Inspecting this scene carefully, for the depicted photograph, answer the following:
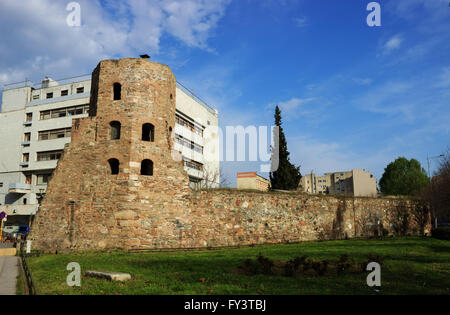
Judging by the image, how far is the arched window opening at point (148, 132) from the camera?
19.1 metres

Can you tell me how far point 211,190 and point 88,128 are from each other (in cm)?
781

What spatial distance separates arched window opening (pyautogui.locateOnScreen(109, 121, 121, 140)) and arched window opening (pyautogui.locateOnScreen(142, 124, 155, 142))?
179 cm

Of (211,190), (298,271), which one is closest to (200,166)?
(211,190)

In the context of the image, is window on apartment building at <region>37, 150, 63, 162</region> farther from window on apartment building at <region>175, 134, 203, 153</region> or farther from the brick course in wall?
the brick course in wall

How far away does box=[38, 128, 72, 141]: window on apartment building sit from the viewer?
44688mm

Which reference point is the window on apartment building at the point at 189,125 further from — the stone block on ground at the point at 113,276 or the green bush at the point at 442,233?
the stone block on ground at the point at 113,276

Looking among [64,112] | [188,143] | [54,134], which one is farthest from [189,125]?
[54,134]

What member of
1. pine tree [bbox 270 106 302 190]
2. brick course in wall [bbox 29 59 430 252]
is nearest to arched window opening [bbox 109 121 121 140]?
brick course in wall [bbox 29 59 430 252]

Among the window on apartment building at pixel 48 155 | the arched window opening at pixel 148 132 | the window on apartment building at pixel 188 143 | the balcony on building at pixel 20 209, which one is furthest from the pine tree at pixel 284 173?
the balcony on building at pixel 20 209

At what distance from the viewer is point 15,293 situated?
25.3 ft

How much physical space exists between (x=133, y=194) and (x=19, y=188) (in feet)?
116

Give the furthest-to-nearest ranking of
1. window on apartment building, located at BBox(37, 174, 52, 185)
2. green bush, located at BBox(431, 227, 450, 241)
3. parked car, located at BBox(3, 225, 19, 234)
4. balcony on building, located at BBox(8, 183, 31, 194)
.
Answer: window on apartment building, located at BBox(37, 174, 52, 185)
parked car, located at BBox(3, 225, 19, 234)
balcony on building, located at BBox(8, 183, 31, 194)
green bush, located at BBox(431, 227, 450, 241)

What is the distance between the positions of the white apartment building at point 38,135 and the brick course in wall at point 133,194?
27.3m
